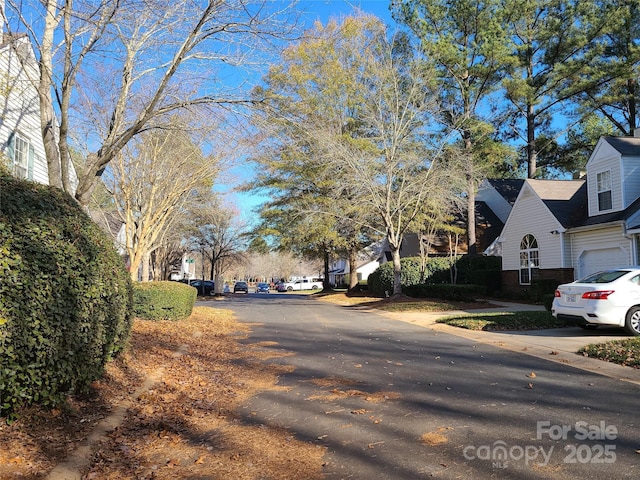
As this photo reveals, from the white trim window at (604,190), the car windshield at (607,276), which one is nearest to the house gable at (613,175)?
the white trim window at (604,190)

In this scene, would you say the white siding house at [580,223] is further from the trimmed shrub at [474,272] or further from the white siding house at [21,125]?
the white siding house at [21,125]

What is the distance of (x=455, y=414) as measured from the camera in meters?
5.08

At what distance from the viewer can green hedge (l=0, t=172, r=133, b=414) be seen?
4180 millimetres

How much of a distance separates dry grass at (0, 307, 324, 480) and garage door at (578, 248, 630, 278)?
15949 millimetres

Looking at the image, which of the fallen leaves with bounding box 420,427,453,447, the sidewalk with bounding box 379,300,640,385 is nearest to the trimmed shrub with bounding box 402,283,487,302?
the sidewalk with bounding box 379,300,640,385

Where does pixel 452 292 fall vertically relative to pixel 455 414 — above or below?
above

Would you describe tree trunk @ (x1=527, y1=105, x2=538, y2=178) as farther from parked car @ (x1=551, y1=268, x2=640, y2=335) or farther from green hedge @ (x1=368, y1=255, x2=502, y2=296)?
parked car @ (x1=551, y1=268, x2=640, y2=335)

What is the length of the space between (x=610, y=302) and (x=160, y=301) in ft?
34.4

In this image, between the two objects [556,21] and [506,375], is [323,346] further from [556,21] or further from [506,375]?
[556,21]

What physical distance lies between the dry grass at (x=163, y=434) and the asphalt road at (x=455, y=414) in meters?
0.33

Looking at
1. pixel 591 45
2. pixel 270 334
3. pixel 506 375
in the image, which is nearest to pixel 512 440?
pixel 506 375

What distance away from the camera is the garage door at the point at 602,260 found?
59.1 ft

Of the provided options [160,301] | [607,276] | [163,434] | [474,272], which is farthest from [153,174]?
[474,272]

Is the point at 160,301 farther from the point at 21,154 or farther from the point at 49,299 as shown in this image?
the point at 49,299
